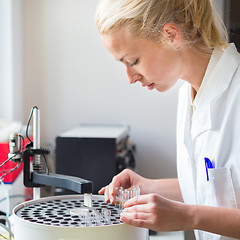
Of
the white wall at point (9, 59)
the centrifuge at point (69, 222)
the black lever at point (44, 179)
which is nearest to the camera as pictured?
the centrifuge at point (69, 222)

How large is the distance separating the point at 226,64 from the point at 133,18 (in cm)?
27

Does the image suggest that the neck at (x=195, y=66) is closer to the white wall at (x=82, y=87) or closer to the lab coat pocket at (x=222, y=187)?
the lab coat pocket at (x=222, y=187)

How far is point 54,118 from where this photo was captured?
243 centimetres

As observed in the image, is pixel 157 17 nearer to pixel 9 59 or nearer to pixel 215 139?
pixel 215 139

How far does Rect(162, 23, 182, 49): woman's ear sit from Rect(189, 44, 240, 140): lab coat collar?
115mm

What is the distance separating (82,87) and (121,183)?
1.32m

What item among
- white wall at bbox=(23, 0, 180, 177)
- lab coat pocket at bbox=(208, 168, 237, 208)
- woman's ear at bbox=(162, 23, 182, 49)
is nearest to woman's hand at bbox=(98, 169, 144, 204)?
lab coat pocket at bbox=(208, 168, 237, 208)

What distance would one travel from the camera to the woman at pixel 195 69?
1012 mm

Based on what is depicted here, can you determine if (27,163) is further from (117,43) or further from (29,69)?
(29,69)

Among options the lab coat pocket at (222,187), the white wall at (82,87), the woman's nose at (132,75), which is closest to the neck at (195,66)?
the woman's nose at (132,75)

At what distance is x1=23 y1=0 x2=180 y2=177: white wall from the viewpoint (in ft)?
7.75

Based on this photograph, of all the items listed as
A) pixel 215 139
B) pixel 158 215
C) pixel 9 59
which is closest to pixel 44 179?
pixel 158 215

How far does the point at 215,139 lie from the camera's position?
3.42ft

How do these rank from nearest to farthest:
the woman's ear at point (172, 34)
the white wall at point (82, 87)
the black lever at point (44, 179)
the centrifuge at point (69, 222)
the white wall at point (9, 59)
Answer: the centrifuge at point (69, 222) → the black lever at point (44, 179) → the woman's ear at point (172, 34) → the white wall at point (9, 59) → the white wall at point (82, 87)
